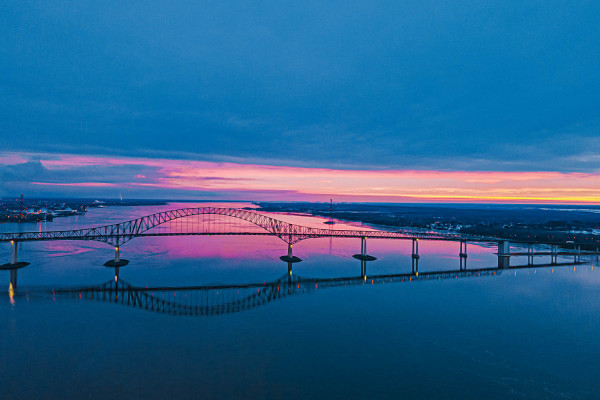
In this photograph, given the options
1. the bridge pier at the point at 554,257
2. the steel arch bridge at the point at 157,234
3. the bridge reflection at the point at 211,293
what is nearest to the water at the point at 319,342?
the bridge reflection at the point at 211,293

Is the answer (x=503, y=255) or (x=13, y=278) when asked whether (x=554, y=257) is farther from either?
(x=13, y=278)

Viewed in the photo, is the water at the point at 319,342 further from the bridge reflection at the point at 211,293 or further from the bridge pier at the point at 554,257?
the bridge pier at the point at 554,257

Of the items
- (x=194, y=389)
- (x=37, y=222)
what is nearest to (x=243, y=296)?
(x=194, y=389)

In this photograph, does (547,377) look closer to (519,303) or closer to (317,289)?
(519,303)

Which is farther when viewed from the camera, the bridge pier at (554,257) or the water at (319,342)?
the bridge pier at (554,257)

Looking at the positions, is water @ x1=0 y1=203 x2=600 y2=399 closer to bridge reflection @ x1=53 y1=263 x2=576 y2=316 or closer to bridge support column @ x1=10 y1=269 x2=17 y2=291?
bridge support column @ x1=10 y1=269 x2=17 y2=291
